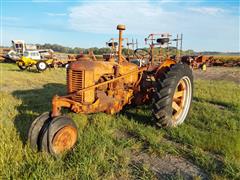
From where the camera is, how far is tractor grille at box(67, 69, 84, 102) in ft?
14.7

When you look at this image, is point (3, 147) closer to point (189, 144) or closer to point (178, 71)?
point (189, 144)

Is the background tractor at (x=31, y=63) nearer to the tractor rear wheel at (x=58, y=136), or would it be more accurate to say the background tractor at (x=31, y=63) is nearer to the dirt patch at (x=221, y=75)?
the dirt patch at (x=221, y=75)

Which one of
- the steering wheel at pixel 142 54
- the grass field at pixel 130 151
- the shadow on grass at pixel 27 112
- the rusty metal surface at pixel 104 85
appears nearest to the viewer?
the grass field at pixel 130 151

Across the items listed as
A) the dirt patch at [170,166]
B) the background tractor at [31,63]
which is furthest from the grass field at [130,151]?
the background tractor at [31,63]

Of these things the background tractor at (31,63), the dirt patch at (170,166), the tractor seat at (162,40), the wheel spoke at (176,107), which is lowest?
the dirt patch at (170,166)

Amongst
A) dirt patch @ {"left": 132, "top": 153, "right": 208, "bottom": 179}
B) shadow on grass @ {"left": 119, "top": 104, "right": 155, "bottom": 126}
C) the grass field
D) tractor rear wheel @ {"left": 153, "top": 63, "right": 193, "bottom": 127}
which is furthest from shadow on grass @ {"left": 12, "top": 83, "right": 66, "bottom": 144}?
tractor rear wheel @ {"left": 153, "top": 63, "right": 193, "bottom": 127}

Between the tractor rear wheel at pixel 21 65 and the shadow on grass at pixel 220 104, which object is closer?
the shadow on grass at pixel 220 104

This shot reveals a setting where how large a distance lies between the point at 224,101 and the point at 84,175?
5996mm

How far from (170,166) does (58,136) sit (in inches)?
62.2

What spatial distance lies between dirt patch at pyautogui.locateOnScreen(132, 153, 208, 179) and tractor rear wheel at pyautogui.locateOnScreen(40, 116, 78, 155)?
97 cm

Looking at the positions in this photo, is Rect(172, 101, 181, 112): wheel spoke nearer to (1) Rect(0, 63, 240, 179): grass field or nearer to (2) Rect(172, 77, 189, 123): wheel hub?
(2) Rect(172, 77, 189, 123): wheel hub

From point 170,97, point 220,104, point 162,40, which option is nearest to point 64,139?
point 170,97

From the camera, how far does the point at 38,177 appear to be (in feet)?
9.74

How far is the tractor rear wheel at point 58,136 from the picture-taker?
3453 mm
